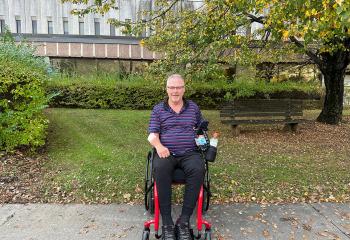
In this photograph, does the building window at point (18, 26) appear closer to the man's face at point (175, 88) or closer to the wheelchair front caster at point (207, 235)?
the man's face at point (175, 88)

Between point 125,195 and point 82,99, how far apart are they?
27.4 feet

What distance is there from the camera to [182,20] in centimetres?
888

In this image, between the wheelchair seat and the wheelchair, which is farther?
the wheelchair seat

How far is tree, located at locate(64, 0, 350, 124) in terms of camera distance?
4496 mm

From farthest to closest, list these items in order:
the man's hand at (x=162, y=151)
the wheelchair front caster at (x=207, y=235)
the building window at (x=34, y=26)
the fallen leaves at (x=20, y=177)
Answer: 1. the building window at (x=34, y=26)
2. the fallen leaves at (x=20, y=177)
3. the man's hand at (x=162, y=151)
4. the wheelchair front caster at (x=207, y=235)

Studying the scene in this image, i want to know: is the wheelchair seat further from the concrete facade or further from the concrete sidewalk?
the concrete facade

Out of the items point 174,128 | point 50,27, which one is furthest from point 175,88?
point 50,27

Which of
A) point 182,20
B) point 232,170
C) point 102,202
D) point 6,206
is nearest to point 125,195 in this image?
point 102,202

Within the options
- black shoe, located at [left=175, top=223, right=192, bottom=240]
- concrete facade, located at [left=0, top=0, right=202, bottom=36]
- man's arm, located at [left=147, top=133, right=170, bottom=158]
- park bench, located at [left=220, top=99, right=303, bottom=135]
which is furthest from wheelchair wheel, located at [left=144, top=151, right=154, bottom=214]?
concrete facade, located at [left=0, top=0, right=202, bottom=36]

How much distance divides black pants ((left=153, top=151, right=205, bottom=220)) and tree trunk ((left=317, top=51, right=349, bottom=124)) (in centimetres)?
726

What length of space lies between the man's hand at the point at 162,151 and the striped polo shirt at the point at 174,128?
14cm

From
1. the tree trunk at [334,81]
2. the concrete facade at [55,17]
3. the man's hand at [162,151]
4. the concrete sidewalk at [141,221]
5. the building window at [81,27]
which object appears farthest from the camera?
the building window at [81,27]

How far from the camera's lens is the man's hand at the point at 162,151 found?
12.5 feet

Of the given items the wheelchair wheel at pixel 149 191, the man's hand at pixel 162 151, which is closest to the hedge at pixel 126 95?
the wheelchair wheel at pixel 149 191
